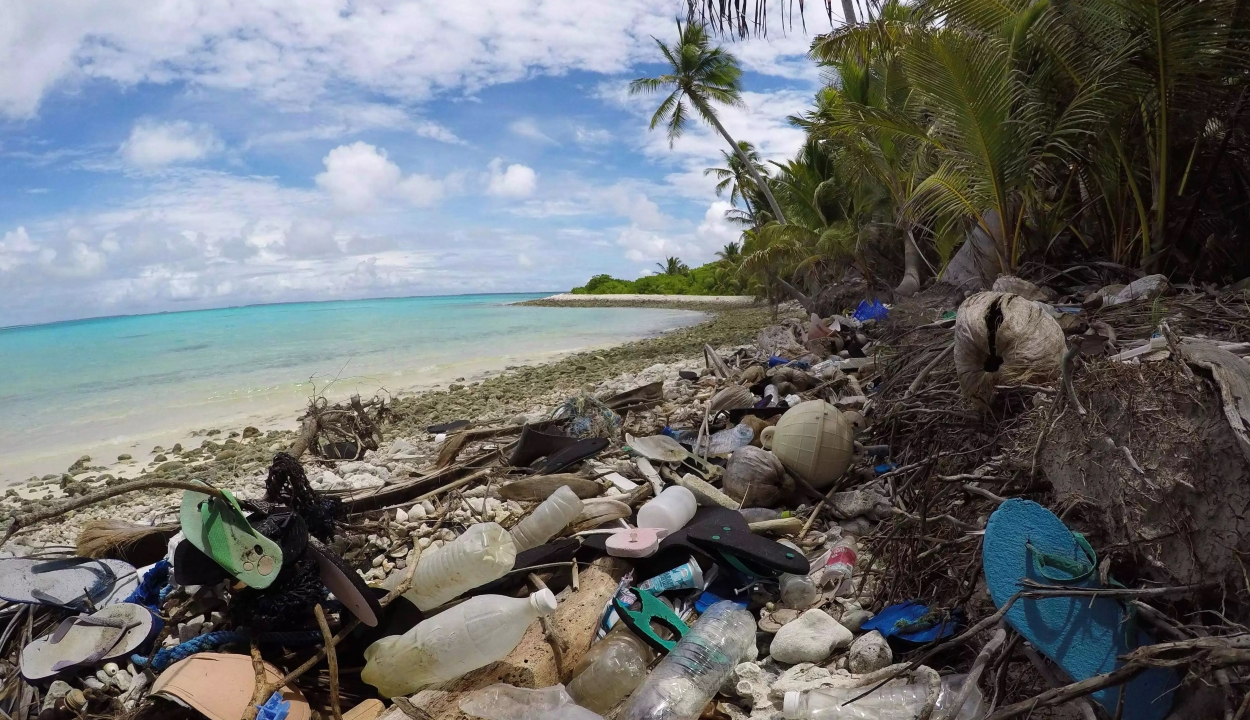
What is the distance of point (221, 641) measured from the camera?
89.7 inches

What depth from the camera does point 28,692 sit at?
2211 mm

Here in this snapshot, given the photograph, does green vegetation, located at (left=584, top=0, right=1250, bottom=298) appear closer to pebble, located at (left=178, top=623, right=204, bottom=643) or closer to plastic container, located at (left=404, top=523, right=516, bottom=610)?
plastic container, located at (left=404, top=523, right=516, bottom=610)

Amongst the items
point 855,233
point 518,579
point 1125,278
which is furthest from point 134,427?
point 855,233

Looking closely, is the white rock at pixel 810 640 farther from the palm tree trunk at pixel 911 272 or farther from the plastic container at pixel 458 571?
the palm tree trunk at pixel 911 272

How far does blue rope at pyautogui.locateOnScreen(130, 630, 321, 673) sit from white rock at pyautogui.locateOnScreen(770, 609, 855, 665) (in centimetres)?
161

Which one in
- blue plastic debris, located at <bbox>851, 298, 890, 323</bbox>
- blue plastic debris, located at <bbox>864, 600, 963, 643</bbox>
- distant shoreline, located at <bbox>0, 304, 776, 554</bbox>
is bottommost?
blue plastic debris, located at <bbox>864, 600, 963, 643</bbox>

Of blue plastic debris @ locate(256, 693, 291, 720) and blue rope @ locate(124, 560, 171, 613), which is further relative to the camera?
blue rope @ locate(124, 560, 171, 613)

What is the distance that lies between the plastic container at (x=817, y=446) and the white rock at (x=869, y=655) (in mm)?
1453

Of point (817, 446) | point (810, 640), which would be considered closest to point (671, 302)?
point (817, 446)

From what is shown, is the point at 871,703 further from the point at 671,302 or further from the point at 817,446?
the point at 671,302

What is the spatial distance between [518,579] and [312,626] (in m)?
0.76

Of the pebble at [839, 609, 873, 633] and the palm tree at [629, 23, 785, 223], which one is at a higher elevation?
the palm tree at [629, 23, 785, 223]

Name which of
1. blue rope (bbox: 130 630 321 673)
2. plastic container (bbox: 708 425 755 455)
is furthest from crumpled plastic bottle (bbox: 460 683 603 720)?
plastic container (bbox: 708 425 755 455)

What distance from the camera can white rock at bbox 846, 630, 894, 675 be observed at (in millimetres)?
2111
